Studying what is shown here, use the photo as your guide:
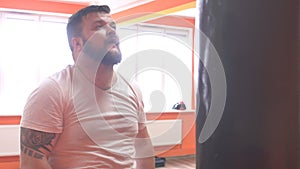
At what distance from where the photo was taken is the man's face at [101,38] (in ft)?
3.75

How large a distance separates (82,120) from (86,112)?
0.11ft

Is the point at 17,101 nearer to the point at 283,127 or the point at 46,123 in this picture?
the point at 46,123

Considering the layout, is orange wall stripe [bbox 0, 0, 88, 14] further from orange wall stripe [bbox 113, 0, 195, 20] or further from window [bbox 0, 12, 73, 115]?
orange wall stripe [bbox 113, 0, 195, 20]

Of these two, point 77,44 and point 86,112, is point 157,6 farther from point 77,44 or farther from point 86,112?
point 86,112

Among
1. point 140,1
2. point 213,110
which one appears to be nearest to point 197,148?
point 213,110

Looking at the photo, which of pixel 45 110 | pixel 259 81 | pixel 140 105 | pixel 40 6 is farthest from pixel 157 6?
pixel 259 81

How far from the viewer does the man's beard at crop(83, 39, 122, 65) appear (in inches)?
45.1

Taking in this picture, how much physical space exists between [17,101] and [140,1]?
7.46ft

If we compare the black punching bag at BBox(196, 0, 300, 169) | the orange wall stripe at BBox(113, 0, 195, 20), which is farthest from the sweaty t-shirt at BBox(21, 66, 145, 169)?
the orange wall stripe at BBox(113, 0, 195, 20)

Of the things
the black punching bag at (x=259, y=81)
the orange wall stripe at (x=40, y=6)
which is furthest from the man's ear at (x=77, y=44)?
the orange wall stripe at (x=40, y=6)

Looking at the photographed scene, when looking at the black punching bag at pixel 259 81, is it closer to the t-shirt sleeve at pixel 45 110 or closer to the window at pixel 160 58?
the window at pixel 160 58

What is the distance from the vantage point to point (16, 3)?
15.8 feet

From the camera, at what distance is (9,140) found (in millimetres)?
Result: 4160

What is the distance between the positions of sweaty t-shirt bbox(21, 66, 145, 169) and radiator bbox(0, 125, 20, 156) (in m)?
3.28
